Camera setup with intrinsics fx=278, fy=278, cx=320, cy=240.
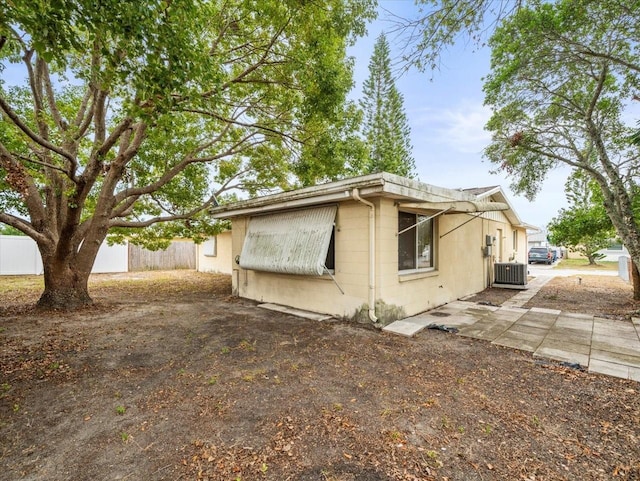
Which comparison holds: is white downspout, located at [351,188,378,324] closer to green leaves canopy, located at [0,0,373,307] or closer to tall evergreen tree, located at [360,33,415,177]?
green leaves canopy, located at [0,0,373,307]

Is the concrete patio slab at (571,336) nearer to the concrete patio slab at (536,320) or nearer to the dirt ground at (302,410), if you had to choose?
the concrete patio slab at (536,320)

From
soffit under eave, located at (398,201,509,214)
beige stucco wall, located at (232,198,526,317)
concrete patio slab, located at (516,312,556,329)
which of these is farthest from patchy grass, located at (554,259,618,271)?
soffit under eave, located at (398,201,509,214)

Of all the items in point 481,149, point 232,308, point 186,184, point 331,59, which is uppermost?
point 331,59

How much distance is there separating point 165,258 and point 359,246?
56.0ft

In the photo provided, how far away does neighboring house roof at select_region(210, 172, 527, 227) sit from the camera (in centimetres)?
498

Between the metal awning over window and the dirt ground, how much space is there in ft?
5.08

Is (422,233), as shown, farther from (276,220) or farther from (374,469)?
(374,469)

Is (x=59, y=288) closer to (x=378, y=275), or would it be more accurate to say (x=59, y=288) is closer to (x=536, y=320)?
(x=378, y=275)

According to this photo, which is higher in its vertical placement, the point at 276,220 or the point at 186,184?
the point at 186,184

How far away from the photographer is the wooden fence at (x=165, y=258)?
17391 millimetres

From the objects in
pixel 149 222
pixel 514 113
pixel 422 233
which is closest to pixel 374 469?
pixel 422 233

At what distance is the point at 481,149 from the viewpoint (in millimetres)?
9742

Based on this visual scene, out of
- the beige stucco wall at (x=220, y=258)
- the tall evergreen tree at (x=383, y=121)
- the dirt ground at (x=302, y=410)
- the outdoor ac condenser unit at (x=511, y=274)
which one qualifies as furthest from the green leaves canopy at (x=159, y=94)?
the tall evergreen tree at (x=383, y=121)

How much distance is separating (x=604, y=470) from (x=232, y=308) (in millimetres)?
6886
